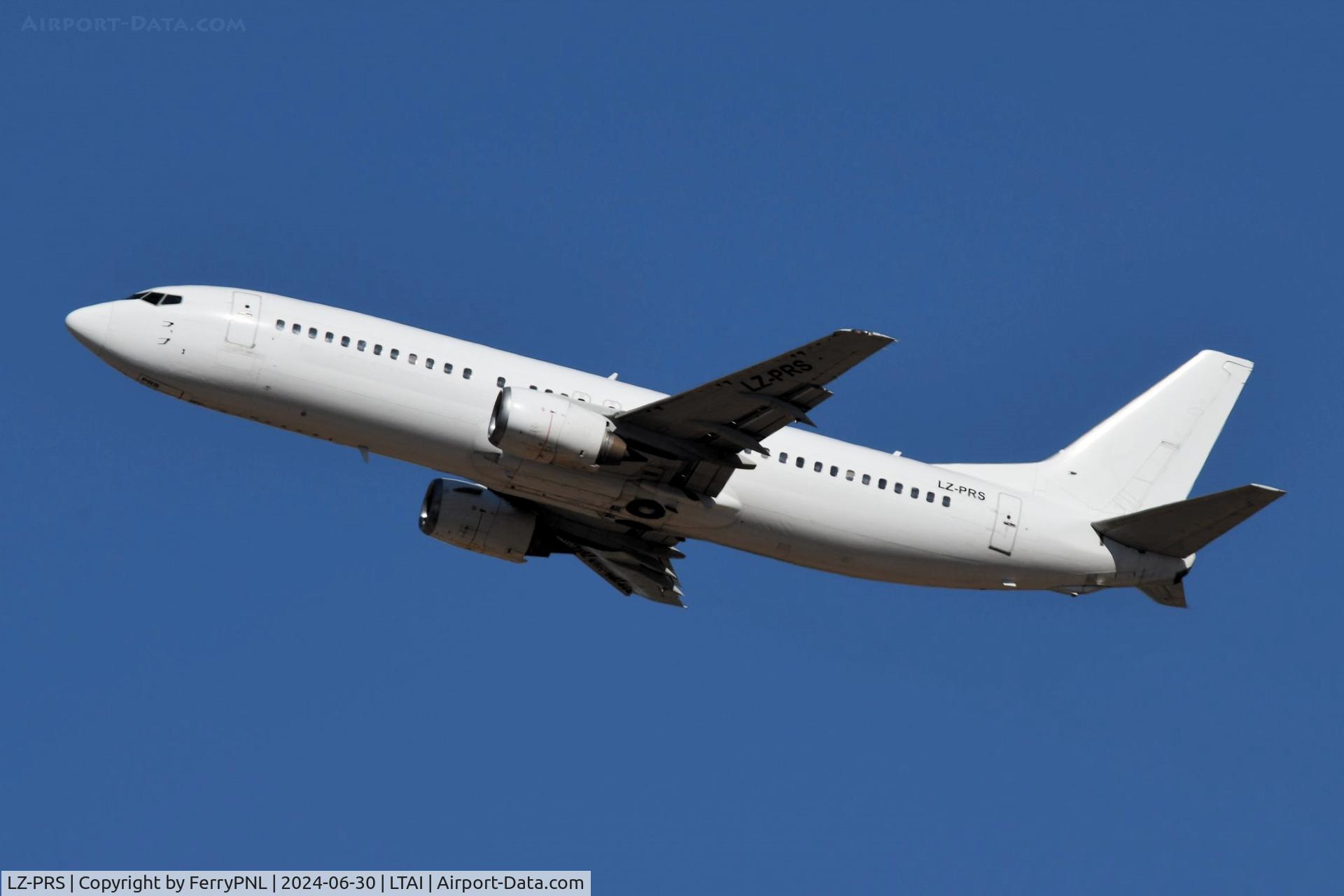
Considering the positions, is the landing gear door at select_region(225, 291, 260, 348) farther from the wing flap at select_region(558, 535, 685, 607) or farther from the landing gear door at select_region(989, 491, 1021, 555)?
the landing gear door at select_region(989, 491, 1021, 555)

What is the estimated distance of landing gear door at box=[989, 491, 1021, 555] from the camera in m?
44.2

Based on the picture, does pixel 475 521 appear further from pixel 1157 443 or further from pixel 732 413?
pixel 1157 443

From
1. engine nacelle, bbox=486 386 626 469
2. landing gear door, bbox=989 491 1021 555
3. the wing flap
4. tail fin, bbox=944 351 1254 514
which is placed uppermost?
tail fin, bbox=944 351 1254 514

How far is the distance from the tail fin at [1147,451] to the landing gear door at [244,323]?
19.3m

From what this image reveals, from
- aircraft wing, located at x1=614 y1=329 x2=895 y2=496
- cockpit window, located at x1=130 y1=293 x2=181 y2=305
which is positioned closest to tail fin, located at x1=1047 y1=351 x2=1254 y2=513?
aircraft wing, located at x1=614 y1=329 x2=895 y2=496

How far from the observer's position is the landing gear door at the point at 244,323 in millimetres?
40750

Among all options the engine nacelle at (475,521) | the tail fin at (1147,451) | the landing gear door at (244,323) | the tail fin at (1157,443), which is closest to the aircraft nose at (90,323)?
the landing gear door at (244,323)

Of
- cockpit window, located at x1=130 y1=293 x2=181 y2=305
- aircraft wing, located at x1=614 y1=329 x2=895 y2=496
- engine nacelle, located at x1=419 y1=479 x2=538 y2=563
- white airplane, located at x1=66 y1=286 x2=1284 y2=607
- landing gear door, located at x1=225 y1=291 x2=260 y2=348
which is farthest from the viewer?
engine nacelle, located at x1=419 y1=479 x2=538 y2=563

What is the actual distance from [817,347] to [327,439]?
12918 millimetres

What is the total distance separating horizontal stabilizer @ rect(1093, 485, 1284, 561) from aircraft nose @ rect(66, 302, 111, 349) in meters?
26.8

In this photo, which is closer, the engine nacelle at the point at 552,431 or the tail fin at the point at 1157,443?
the engine nacelle at the point at 552,431

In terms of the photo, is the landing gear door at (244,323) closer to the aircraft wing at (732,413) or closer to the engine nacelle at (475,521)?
the engine nacelle at (475,521)

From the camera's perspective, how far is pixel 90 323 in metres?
41.4

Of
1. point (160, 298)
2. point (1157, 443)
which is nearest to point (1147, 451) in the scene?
point (1157, 443)
